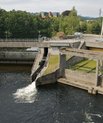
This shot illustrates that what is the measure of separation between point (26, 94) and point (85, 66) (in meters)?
24.7

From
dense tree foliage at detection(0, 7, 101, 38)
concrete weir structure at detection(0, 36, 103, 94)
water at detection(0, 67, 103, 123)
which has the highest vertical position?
dense tree foliage at detection(0, 7, 101, 38)

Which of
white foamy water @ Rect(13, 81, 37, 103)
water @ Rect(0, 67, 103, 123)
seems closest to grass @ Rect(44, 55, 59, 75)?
water @ Rect(0, 67, 103, 123)

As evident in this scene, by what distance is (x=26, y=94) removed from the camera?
251ft

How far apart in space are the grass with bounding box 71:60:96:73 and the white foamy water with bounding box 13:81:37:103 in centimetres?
1597

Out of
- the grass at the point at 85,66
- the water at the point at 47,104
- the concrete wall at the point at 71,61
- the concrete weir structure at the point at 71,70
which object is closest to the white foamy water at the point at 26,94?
the water at the point at 47,104

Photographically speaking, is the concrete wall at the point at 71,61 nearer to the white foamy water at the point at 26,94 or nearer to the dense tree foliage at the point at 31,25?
the white foamy water at the point at 26,94

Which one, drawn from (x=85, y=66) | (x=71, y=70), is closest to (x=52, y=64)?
(x=71, y=70)

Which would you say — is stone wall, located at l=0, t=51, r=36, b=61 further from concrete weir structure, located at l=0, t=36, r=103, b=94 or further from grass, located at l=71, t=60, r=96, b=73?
grass, located at l=71, t=60, r=96, b=73

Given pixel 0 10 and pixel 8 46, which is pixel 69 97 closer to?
pixel 8 46

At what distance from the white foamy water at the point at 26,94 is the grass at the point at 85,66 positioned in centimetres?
1597

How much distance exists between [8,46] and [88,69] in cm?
3803

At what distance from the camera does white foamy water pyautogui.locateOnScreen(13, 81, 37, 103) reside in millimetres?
72062

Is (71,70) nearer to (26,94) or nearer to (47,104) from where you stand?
(26,94)

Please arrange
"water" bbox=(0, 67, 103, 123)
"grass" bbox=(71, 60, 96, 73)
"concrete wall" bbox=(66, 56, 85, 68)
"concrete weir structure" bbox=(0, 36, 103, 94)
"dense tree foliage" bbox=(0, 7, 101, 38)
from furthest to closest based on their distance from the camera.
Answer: "dense tree foliage" bbox=(0, 7, 101, 38)
"concrete wall" bbox=(66, 56, 85, 68)
"grass" bbox=(71, 60, 96, 73)
"concrete weir structure" bbox=(0, 36, 103, 94)
"water" bbox=(0, 67, 103, 123)
